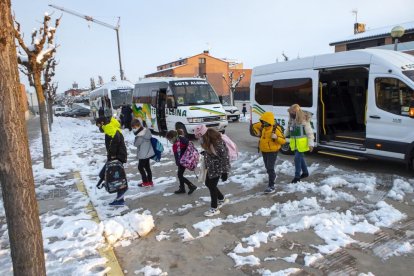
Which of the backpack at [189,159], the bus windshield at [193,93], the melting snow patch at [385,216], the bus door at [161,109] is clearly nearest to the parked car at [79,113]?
the bus door at [161,109]

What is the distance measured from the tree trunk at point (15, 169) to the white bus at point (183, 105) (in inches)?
410

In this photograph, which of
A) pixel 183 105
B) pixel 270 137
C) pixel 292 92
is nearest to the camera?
pixel 270 137

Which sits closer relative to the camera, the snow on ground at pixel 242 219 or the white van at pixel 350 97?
the snow on ground at pixel 242 219

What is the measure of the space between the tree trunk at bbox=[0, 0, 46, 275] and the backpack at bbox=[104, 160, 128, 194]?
3046mm

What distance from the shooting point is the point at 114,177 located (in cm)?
590

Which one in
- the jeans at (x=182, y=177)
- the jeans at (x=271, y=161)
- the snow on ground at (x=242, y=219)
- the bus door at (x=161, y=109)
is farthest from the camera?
the bus door at (x=161, y=109)

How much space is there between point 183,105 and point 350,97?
6382mm

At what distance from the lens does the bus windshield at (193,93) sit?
14.4 metres

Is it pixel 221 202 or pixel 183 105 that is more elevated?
pixel 183 105

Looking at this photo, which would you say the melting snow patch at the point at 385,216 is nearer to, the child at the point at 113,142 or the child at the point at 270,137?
the child at the point at 270,137

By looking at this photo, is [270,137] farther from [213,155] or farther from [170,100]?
[170,100]

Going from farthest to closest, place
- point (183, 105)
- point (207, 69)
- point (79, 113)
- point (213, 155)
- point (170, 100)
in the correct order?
→ point (207, 69) < point (79, 113) < point (170, 100) < point (183, 105) < point (213, 155)

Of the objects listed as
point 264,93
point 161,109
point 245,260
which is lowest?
point 245,260

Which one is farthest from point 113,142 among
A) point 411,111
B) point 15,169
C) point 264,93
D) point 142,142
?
point 264,93
